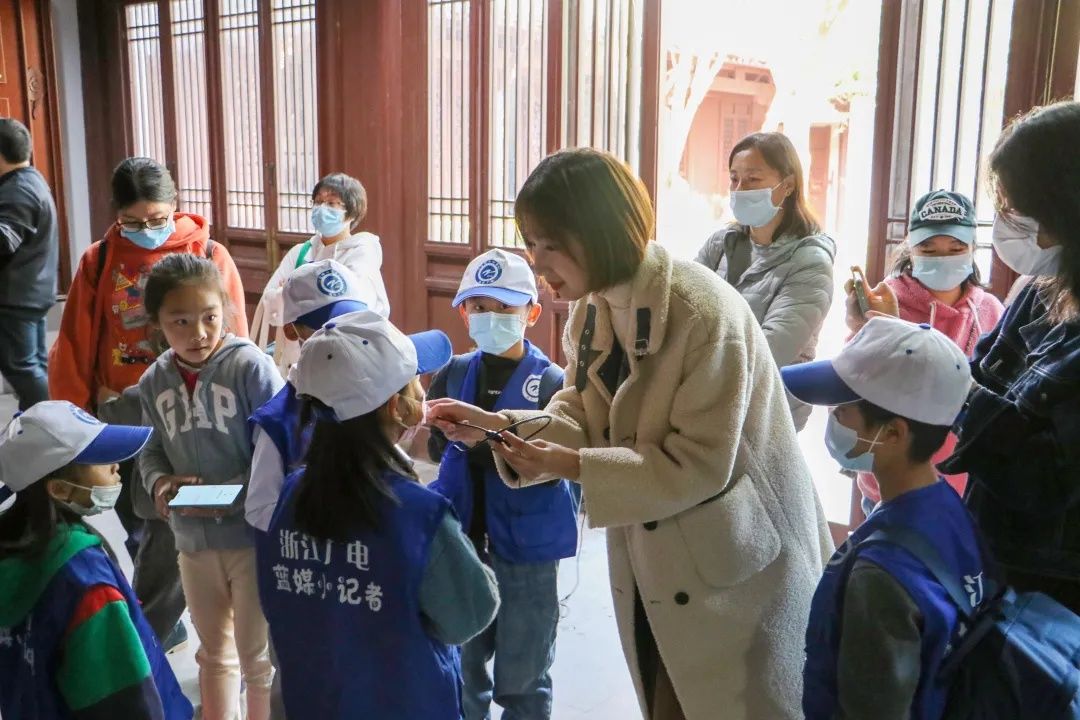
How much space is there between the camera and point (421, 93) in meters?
4.44

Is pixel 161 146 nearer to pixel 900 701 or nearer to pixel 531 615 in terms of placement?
pixel 531 615

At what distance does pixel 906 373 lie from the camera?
126cm

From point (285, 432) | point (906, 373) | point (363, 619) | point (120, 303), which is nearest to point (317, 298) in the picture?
point (285, 432)

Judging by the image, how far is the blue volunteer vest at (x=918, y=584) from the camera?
1178 millimetres

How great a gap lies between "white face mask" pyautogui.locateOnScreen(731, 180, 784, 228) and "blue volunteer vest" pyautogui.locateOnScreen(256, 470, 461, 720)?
1.40 m

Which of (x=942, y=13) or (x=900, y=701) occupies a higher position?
(x=942, y=13)

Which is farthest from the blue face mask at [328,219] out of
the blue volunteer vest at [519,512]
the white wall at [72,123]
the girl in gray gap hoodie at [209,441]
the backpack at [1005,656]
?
the white wall at [72,123]

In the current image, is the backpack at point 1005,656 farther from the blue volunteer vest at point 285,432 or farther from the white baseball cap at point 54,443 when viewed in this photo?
the white baseball cap at point 54,443

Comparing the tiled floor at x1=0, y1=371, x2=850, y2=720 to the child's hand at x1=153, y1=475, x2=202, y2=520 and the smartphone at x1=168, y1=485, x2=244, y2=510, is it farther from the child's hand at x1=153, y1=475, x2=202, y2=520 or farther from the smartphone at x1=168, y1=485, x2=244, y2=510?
the smartphone at x1=168, y1=485, x2=244, y2=510

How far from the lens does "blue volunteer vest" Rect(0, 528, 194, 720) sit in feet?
4.76

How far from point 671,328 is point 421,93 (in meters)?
3.31

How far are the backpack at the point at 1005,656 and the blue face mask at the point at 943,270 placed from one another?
1390 mm

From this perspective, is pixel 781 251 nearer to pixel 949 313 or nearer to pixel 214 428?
pixel 949 313

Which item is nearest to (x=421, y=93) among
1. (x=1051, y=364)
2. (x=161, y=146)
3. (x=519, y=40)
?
(x=519, y=40)
